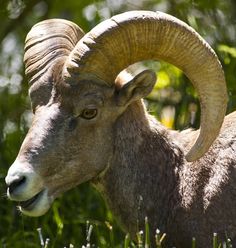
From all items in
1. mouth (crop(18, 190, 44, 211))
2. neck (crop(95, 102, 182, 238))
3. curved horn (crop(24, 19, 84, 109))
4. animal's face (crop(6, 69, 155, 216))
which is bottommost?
neck (crop(95, 102, 182, 238))

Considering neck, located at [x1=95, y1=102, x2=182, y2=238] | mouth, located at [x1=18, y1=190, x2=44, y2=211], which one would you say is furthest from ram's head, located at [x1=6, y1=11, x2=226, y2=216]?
neck, located at [x1=95, y1=102, x2=182, y2=238]

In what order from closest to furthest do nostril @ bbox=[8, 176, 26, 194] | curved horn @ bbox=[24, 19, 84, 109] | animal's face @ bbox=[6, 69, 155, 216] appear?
nostril @ bbox=[8, 176, 26, 194] < animal's face @ bbox=[6, 69, 155, 216] < curved horn @ bbox=[24, 19, 84, 109]

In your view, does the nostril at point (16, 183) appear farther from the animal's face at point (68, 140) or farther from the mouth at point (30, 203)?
the mouth at point (30, 203)

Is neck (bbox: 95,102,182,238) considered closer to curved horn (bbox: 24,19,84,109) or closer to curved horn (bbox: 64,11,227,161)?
curved horn (bbox: 64,11,227,161)

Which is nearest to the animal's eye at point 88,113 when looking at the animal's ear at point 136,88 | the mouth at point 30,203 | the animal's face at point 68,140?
the animal's face at point 68,140

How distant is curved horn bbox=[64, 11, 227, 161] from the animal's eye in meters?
0.27

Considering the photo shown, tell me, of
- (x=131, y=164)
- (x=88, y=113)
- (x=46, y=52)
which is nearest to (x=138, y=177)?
(x=131, y=164)

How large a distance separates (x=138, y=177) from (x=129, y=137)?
33 centimetres

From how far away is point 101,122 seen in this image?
29.0 ft

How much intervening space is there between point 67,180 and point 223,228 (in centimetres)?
→ 129

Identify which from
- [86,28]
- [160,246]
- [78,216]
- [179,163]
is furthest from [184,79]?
[160,246]

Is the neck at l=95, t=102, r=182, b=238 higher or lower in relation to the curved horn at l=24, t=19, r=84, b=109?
lower

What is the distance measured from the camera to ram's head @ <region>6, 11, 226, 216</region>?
28.1 feet

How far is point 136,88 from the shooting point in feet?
29.5
